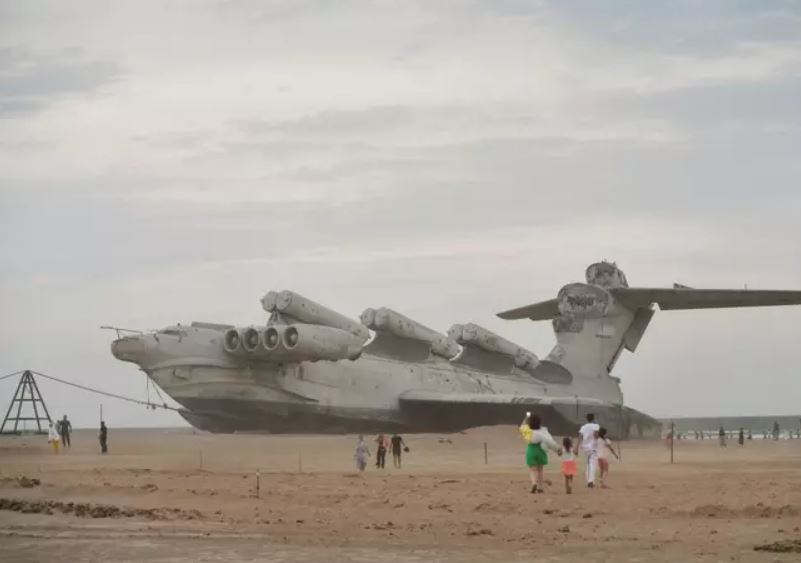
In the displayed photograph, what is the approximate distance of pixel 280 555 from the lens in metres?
11.8

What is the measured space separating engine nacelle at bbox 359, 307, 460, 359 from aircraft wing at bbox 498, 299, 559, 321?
4554 mm

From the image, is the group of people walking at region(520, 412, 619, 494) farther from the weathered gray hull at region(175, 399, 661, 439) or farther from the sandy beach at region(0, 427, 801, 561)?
the weathered gray hull at region(175, 399, 661, 439)

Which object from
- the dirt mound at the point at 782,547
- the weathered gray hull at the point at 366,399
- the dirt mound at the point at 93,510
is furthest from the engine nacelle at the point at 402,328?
the dirt mound at the point at 782,547

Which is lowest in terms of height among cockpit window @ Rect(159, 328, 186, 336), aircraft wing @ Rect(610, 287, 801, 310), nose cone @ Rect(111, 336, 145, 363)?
nose cone @ Rect(111, 336, 145, 363)

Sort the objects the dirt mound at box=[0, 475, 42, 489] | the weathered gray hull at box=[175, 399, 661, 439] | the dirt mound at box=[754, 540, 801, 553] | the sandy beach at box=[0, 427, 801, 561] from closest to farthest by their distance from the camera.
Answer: the dirt mound at box=[754, 540, 801, 553], the sandy beach at box=[0, 427, 801, 561], the dirt mound at box=[0, 475, 42, 489], the weathered gray hull at box=[175, 399, 661, 439]

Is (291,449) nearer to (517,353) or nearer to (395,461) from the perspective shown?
(395,461)

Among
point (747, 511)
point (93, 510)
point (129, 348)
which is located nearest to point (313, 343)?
point (129, 348)

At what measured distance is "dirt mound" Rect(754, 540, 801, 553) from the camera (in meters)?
12.0

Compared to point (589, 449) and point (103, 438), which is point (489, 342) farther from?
point (589, 449)

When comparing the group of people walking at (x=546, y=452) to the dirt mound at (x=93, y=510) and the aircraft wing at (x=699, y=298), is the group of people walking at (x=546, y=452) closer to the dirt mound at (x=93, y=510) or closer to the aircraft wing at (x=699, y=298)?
the dirt mound at (x=93, y=510)

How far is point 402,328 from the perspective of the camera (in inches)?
1863

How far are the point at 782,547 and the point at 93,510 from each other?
336 inches

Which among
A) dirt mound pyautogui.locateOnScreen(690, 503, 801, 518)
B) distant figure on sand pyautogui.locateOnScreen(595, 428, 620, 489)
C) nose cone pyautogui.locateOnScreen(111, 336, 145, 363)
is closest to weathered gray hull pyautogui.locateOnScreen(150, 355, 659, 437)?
nose cone pyautogui.locateOnScreen(111, 336, 145, 363)

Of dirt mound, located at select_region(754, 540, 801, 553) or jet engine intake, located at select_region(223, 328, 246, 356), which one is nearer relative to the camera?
dirt mound, located at select_region(754, 540, 801, 553)
